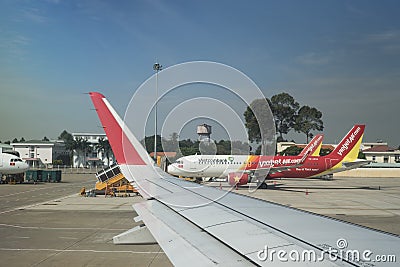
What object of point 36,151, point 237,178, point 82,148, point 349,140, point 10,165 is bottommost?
point 237,178

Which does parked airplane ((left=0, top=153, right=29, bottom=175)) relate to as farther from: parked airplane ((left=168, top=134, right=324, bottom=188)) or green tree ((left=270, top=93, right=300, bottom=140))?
green tree ((left=270, top=93, right=300, bottom=140))

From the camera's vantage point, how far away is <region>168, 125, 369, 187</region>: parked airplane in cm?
3231

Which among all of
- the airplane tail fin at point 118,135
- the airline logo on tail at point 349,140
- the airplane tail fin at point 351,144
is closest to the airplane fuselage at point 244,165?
the airplane tail fin at point 351,144

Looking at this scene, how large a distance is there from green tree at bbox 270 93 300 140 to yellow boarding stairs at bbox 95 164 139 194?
46.4 metres

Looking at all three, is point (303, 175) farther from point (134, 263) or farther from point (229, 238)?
point (229, 238)

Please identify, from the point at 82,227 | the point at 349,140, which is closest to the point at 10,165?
the point at 82,227

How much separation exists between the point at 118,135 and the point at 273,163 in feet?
89.4

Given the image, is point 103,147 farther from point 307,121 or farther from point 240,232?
point 240,232

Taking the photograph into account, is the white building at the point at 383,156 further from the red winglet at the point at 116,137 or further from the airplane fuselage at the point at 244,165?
the red winglet at the point at 116,137

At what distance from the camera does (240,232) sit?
3.64 meters

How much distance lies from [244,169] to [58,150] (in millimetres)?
84057

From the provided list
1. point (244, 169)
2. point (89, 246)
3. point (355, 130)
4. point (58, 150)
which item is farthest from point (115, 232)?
point (58, 150)

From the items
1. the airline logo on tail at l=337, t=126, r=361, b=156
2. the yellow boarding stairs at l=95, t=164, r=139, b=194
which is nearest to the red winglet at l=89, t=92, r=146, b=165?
the yellow boarding stairs at l=95, t=164, r=139, b=194

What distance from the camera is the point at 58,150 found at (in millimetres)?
104875
